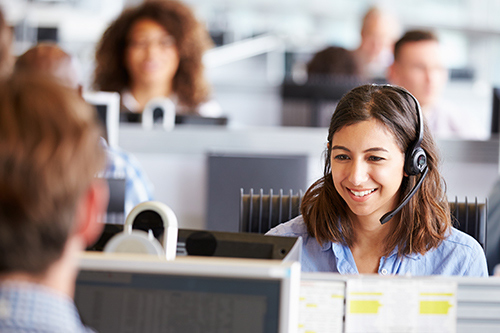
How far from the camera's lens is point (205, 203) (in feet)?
7.82

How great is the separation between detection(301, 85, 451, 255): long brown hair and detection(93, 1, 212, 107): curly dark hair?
1.88m

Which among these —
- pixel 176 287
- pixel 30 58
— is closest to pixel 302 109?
pixel 30 58

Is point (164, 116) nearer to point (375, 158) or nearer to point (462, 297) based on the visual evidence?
point (375, 158)

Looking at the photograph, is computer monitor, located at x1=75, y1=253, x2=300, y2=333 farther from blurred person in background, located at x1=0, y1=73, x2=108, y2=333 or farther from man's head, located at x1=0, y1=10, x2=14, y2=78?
man's head, located at x1=0, y1=10, x2=14, y2=78

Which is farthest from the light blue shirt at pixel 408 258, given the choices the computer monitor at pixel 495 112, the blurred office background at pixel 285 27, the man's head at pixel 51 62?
the blurred office background at pixel 285 27

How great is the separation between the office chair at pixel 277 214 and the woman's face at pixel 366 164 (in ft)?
0.47

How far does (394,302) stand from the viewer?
2.94 feet

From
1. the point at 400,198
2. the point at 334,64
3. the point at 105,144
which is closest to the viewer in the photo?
the point at 400,198

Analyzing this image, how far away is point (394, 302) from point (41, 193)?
534 mm

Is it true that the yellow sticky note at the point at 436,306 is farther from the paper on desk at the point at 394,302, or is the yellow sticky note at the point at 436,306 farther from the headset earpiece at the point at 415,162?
the headset earpiece at the point at 415,162

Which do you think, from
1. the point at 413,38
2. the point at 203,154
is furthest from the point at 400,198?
the point at 413,38

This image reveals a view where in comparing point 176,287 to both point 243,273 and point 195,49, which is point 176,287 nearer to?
point 243,273

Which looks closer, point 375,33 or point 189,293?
point 189,293

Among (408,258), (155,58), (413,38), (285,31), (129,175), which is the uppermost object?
(285,31)
